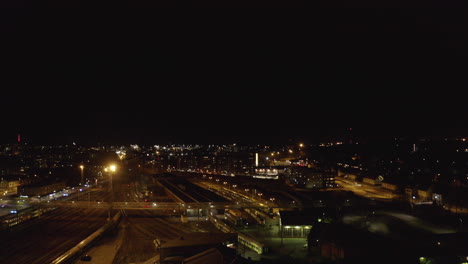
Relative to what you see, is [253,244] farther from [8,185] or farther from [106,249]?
[8,185]

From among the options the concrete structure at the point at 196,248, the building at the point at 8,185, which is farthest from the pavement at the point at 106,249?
the building at the point at 8,185

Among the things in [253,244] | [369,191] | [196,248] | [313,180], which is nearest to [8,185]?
[313,180]

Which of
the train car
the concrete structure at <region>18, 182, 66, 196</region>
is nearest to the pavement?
the train car

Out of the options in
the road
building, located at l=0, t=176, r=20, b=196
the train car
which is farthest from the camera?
building, located at l=0, t=176, r=20, b=196

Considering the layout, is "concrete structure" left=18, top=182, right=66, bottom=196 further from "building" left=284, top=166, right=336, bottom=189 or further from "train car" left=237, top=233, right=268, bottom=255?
"train car" left=237, top=233, right=268, bottom=255

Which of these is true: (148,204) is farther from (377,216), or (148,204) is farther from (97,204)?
(377,216)

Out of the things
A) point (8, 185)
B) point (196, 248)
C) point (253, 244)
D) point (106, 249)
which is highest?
point (196, 248)

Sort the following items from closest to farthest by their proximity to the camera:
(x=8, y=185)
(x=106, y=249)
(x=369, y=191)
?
(x=106, y=249), (x=369, y=191), (x=8, y=185)

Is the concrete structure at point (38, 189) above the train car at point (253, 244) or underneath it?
above

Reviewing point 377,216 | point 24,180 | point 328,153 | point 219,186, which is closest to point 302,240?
point 377,216

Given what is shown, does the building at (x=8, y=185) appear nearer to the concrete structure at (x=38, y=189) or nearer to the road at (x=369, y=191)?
the concrete structure at (x=38, y=189)

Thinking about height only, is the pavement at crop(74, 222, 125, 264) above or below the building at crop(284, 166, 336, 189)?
below
